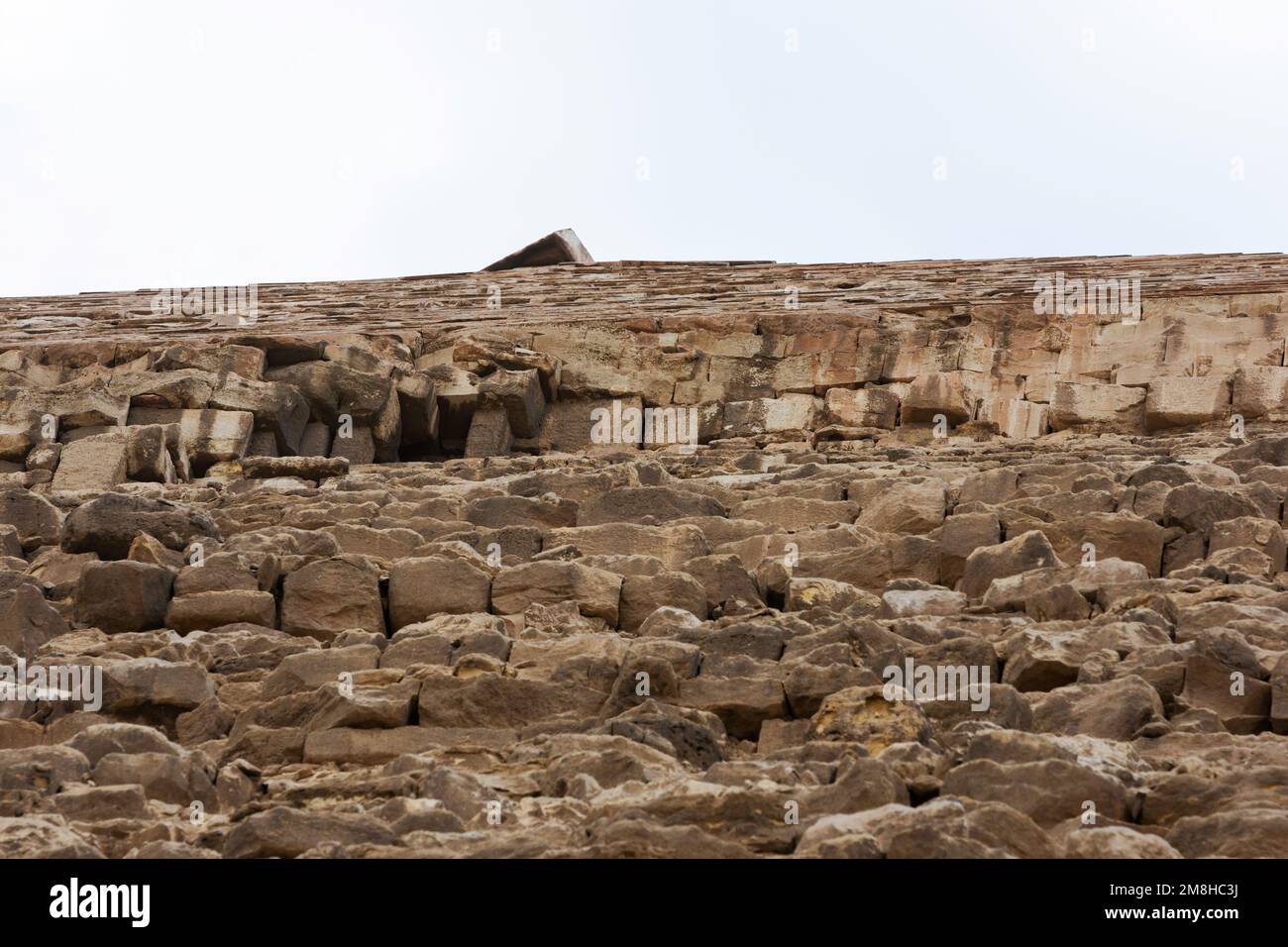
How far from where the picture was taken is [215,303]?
1992 centimetres

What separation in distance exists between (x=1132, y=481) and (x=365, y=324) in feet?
28.1

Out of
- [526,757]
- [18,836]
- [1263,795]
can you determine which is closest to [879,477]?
[526,757]

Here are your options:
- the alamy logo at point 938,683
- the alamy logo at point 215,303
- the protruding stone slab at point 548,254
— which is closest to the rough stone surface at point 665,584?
the alamy logo at point 938,683

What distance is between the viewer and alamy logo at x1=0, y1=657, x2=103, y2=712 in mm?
7180

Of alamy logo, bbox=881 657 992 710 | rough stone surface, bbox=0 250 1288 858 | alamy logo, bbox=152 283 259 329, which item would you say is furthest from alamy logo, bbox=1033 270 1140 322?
alamy logo, bbox=881 657 992 710

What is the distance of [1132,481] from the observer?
9.49m

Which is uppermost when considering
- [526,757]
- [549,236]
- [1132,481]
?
[549,236]

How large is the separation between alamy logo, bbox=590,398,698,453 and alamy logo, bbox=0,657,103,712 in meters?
7.03
